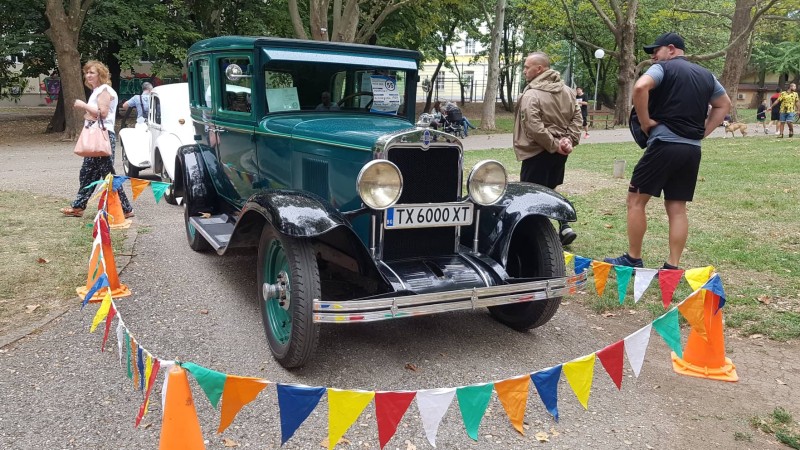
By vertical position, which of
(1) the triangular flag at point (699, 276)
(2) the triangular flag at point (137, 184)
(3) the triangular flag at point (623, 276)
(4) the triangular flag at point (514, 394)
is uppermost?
(2) the triangular flag at point (137, 184)

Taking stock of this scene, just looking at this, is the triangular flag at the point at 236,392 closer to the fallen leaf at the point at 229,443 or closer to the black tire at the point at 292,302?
the fallen leaf at the point at 229,443

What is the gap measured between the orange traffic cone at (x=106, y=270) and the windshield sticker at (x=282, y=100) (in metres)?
1.61

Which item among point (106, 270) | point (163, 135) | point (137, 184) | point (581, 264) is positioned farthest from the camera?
point (163, 135)

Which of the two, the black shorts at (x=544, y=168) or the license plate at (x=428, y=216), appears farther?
the black shorts at (x=544, y=168)

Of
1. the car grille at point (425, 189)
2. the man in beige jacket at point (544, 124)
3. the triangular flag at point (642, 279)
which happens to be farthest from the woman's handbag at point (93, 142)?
the triangular flag at point (642, 279)

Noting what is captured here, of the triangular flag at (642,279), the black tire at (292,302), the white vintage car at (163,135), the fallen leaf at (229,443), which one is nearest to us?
the fallen leaf at (229,443)

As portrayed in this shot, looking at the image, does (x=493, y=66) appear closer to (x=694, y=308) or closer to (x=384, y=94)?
(x=384, y=94)

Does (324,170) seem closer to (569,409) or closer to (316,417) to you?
(316,417)

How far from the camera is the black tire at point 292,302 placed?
3.54m

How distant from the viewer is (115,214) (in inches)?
290

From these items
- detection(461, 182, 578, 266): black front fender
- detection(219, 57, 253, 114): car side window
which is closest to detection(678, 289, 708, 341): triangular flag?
detection(461, 182, 578, 266): black front fender

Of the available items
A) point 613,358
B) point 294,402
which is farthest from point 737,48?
point 294,402

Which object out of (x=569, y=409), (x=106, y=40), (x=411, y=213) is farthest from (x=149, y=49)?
(x=569, y=409)

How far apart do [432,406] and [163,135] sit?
8.27 m
